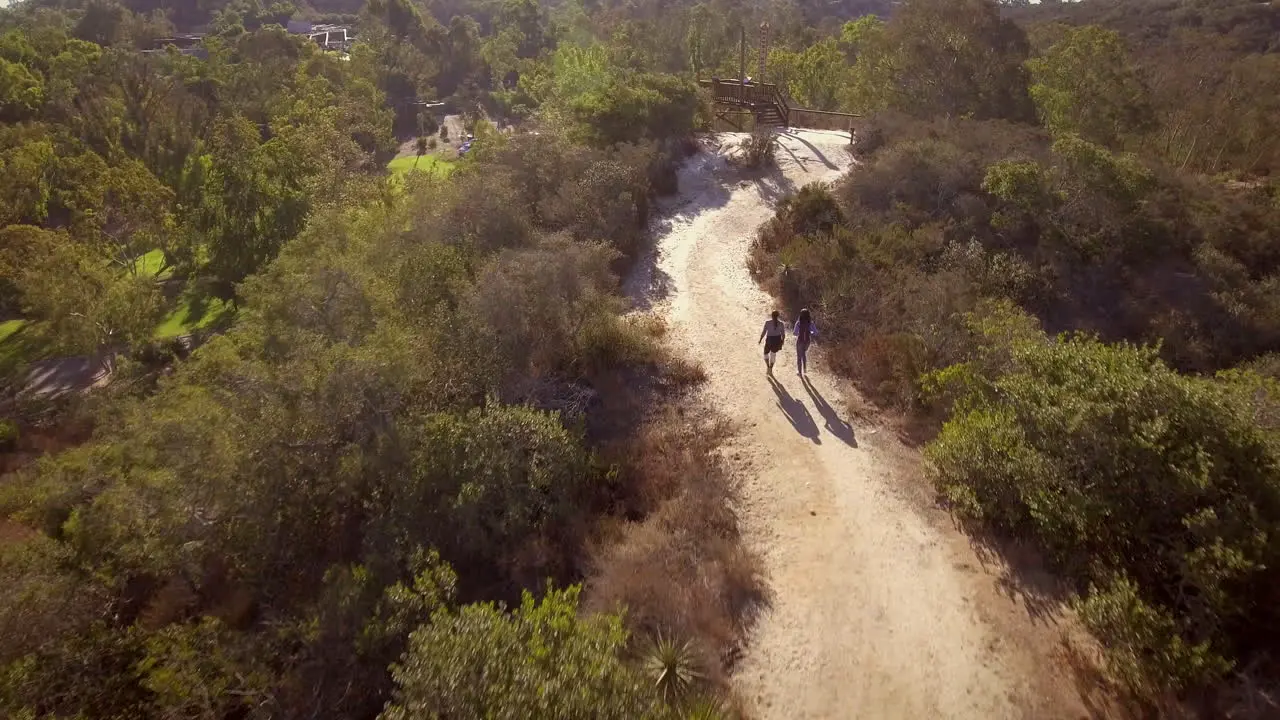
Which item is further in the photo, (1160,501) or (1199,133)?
(1199,133)

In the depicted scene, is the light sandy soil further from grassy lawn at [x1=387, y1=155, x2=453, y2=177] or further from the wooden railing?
grassy lawn at [x1=387, y1=155, x2=453, y2=177]

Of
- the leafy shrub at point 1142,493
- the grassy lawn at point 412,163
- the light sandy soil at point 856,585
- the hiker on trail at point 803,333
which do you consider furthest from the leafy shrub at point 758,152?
the grassy lawn at point 412,163

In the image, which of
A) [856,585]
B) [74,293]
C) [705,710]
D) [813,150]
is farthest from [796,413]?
[74,293]

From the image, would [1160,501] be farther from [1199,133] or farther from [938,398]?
[1199,133]

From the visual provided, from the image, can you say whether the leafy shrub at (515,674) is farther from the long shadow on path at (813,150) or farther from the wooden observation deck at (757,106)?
the wooden observation deck at (757,106)

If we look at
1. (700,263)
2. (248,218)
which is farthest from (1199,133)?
(248,218)

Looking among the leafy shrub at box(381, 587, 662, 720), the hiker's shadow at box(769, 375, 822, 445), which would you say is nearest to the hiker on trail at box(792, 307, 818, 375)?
the hiker's shadow at box(769, 375, 822, 445)

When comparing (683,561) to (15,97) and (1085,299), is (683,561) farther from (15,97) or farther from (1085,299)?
(15,97)
